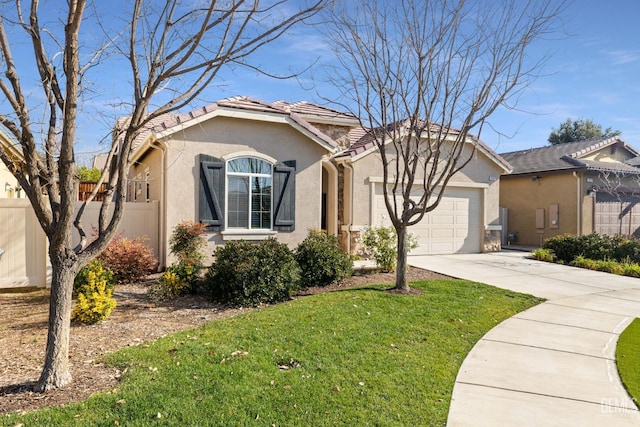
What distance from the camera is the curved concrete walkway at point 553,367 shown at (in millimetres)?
3986

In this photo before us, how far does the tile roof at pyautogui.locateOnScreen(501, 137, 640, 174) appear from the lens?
18.2 metres

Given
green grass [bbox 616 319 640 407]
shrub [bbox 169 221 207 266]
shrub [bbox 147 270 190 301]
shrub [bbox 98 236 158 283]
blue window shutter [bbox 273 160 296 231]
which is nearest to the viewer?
green grass [bbox 616 319 640 407]

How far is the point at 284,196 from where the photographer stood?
11.9 m

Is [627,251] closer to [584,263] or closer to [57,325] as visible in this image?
[584,263]

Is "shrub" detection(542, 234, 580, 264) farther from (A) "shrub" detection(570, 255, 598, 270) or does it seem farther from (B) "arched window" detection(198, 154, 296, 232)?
(B) "arched window" detection(198, 154, 296, 232)

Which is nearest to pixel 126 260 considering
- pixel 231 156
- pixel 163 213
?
pixel 163 213

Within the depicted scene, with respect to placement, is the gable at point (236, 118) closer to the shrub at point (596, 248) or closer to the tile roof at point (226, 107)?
the tile roof at point (226, 107)

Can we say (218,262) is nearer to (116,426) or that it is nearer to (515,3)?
(116,426)

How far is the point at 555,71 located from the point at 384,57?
3.49m

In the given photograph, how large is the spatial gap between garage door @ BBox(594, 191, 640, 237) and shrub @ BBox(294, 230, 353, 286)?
1376 cm

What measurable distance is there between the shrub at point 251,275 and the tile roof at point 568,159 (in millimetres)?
14701

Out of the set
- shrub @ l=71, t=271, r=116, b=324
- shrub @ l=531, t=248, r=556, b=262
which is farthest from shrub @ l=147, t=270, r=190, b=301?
shrub @ l=531, t=248, r=556, b=262

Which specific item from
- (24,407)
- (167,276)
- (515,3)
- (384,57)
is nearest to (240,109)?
(384,57)

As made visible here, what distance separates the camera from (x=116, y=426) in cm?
340
